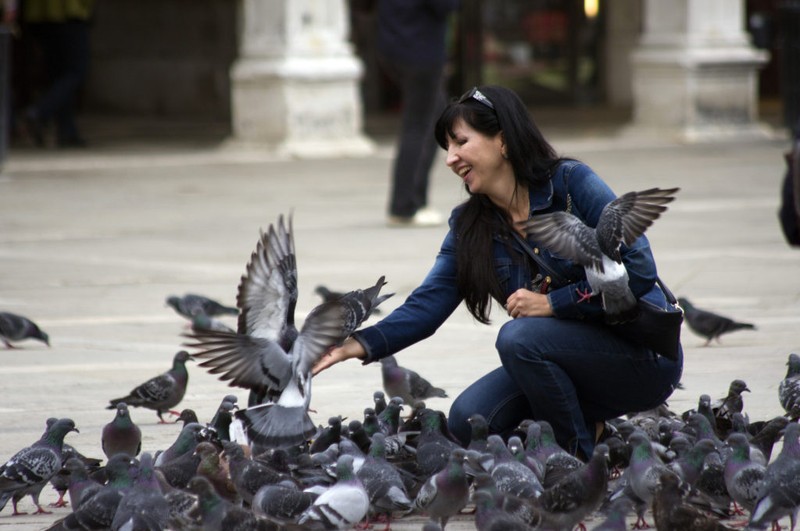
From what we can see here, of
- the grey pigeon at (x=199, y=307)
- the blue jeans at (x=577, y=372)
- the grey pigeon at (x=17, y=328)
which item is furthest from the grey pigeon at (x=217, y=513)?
the grey pigeon at (x=199, y=307)

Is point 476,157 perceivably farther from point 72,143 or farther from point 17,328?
point 72,143

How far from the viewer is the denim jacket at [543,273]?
500 cm

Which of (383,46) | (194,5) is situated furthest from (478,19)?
(383,46)

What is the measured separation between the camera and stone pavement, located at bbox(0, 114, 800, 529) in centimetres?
717

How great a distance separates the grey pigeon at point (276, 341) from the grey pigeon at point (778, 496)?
4.65 feet

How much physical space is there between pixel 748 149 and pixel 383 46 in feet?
25.0

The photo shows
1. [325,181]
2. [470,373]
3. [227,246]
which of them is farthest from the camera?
[325,181]

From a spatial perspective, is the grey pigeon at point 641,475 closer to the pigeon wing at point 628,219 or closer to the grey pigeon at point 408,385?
the pigeon wing at point 628,219

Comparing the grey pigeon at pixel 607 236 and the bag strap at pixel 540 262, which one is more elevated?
the grey pigeon at pixel 607 236

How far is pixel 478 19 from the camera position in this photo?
24.4 m

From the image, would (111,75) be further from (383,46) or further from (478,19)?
(383,46)

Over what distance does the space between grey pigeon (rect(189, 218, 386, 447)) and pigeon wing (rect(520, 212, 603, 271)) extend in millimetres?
603

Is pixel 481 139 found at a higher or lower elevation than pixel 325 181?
higher

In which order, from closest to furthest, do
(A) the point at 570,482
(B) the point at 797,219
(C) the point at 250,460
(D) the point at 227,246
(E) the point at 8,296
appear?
(A) the point at 570,482
(C) the point at 250,460
(B) the point at 797,219
(E) the point at 8,296
(D) the point at 227,246
